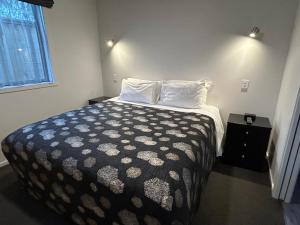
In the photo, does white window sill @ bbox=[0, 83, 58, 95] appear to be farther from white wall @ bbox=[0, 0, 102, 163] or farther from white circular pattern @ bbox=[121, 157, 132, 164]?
white circular pattern @ bbox=[121, 157, 132, 164]

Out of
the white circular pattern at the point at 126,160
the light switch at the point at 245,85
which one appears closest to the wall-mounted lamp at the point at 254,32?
the light switch at the point at 245,85

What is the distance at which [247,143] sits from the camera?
7.45 feet

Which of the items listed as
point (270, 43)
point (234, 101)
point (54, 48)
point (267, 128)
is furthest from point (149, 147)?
point (54, 48)

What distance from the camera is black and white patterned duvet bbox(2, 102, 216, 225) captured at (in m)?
1.09

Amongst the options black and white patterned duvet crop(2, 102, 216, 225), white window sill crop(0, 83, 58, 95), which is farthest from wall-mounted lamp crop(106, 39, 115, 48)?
black and white patterned duvet crop(2, 102, 216, 225)

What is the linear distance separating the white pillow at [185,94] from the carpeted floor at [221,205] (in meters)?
0.99

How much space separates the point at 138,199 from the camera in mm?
1067

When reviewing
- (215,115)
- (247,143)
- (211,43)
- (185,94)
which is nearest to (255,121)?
(247,143)

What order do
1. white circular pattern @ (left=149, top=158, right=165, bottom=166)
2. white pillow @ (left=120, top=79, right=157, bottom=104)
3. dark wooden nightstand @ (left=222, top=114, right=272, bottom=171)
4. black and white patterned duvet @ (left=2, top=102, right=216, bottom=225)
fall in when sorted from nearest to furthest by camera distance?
black and white patterned duvet @ (left=2, top=102, right=216, bottom=225) < white circular pattern @ (left=149, top=158, right=165, bottom=166) < dark wooden nightstand @ (left=222, top=114, right=272, bottom=171) < white pillow @ (left=120, top=79, right=157, bottom=104)

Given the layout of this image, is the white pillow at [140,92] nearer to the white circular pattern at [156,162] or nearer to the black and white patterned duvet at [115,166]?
the black and white patterned duvet at [115,166]

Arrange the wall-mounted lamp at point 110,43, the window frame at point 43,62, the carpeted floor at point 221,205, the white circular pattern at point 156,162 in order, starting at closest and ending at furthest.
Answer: the white circular pattern at point 156,162 → the carpeted floor at point 221,205 → the window frame at point 43,62 → the wall-mounted lamp at point 110,43

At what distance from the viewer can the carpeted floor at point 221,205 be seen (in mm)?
1599

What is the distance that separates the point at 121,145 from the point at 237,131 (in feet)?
5.03

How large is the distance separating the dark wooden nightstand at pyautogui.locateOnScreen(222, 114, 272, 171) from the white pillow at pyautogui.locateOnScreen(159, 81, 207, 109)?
0.51m
